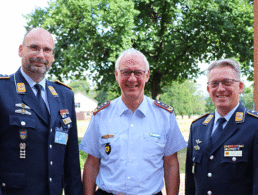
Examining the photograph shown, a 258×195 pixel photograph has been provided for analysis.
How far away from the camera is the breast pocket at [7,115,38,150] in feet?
7.35

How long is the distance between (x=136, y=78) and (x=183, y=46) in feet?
38.3

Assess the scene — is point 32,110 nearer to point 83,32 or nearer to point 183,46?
point 83,32

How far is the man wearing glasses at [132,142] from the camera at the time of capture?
2.58 metres

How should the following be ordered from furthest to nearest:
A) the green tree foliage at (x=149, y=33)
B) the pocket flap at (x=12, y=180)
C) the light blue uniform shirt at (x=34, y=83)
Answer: the green tree foliage at (x=149, y=33), the light blue uniform shirt at (x=34, y=83), the pocket flap at (x=12, y=180)

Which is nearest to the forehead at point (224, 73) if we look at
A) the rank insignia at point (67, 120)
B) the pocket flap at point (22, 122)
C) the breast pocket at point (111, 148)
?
the breast pocket at point (111, 148)

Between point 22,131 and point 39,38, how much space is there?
89 centimetres

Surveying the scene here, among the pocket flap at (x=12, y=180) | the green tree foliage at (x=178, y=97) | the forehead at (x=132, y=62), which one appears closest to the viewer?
the pocket flap at (x=12, y=180)

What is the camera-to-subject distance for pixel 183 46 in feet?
45.2

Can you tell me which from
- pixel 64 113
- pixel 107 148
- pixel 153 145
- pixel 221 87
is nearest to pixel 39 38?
pixel 64 113

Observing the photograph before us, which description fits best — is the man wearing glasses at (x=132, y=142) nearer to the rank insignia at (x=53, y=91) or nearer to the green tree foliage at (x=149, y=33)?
the rank insignia at (x=53, y=91)

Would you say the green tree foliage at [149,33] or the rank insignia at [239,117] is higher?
the green tree foliage at [149,33]

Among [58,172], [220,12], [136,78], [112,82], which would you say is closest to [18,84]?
[58,172]

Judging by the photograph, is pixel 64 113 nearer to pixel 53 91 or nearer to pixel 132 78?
pixel 53 91

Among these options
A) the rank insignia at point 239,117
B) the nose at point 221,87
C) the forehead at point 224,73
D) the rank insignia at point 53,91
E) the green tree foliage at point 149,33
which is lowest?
the rank insignia at point 239,117
